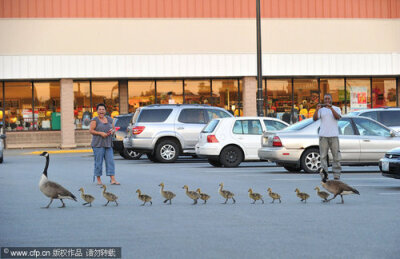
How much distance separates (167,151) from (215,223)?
1599 centimetres

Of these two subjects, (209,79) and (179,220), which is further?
(209,79)

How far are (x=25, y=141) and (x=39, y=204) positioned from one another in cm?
2915

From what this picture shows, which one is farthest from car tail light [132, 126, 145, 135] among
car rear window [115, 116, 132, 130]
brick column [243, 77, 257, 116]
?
brick column [243, 77, 257, 116]

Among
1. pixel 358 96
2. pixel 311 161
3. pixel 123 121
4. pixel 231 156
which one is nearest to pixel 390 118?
pixel 231 156

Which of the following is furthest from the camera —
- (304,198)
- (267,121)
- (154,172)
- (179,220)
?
(267,121)

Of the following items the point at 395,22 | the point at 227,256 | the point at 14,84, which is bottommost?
the point at 227,256

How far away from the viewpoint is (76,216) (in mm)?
12047

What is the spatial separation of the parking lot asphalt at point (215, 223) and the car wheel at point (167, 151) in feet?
28.0

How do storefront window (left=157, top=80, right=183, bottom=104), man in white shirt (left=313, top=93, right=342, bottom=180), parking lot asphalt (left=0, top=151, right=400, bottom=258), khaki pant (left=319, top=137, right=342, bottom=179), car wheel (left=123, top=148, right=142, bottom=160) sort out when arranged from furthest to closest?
storefront window (left=157, top=80, right=183, bottom=104)
car wheel (left=123, top=148, right=142, bottom=160)
man in white shirt (left=313, top=93, right=342, bottom=180)
khaki pant (left=319, top=137, right=342, bottom=179)
parking lot asphalt (left=0, top=151, right=400, bottom=258)

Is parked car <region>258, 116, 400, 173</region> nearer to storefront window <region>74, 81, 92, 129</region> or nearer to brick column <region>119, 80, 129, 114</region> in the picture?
brick column <region>119, 80, 129, 114</region>

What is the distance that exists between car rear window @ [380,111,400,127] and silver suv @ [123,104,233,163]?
5174 mm

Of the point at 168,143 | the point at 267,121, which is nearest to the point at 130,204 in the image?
the point at 267,121

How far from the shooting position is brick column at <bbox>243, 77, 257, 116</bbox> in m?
42.4

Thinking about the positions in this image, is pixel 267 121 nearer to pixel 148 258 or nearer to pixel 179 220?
pixel 179 220
